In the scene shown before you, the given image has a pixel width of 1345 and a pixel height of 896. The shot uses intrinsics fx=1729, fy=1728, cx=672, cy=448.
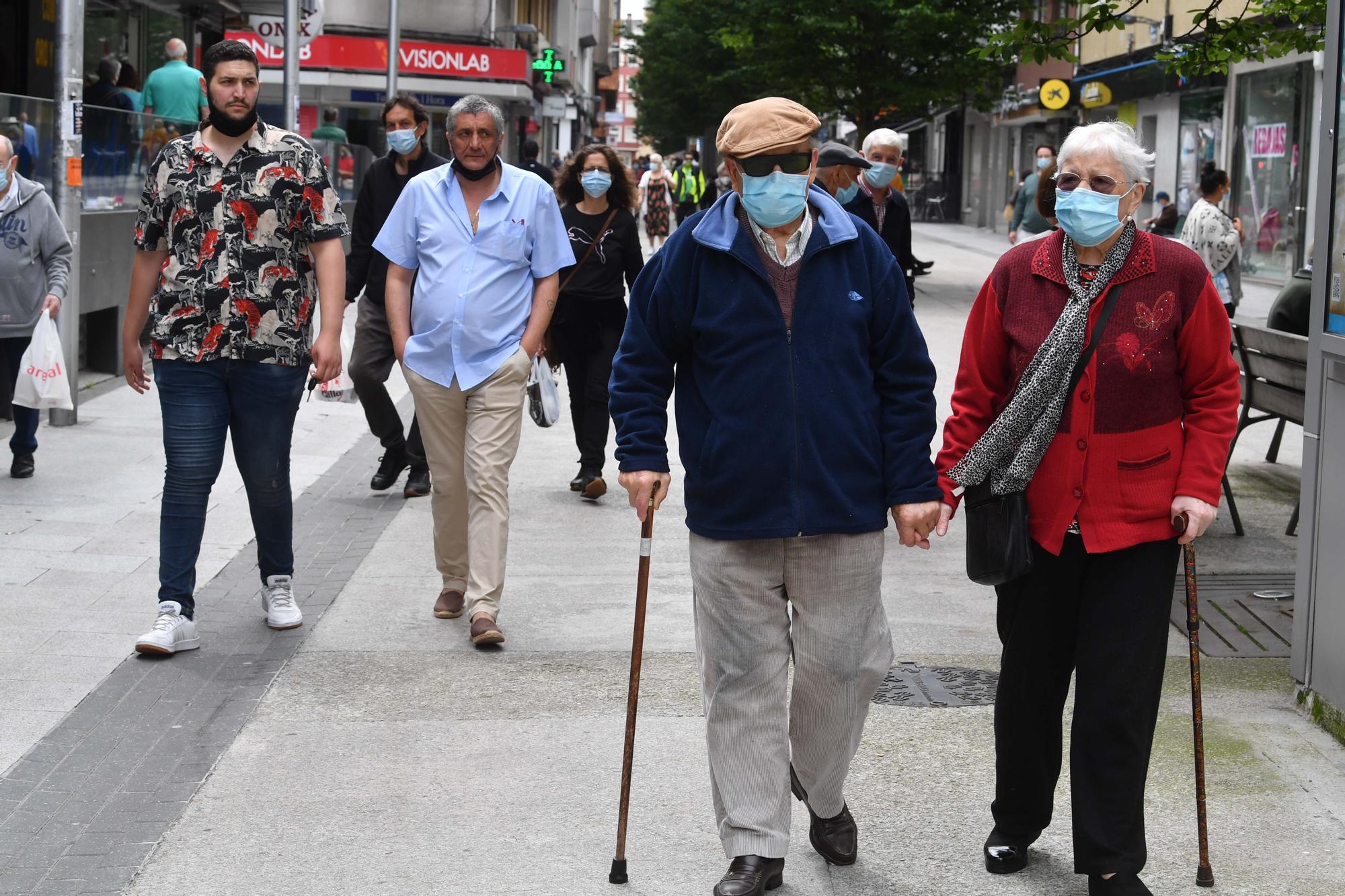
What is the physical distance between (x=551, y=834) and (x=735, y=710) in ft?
2.35

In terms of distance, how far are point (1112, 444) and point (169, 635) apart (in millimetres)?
3413

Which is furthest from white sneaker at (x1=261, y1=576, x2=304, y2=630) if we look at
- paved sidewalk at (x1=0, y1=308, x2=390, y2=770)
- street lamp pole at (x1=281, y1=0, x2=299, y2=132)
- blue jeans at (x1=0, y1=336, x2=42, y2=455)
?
street lamp pole at (x1=281, y1=0, x2=299, y2=132)

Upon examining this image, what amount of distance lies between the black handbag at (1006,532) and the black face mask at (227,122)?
3034 millimetres

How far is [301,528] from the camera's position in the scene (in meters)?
8.24

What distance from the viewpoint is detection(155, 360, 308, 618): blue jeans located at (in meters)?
5.79

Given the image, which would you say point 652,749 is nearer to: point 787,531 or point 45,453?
point 787,531

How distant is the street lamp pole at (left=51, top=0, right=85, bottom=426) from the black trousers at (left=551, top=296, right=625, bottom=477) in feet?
11.7

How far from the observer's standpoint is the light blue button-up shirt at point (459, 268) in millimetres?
6254

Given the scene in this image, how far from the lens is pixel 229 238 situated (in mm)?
5738

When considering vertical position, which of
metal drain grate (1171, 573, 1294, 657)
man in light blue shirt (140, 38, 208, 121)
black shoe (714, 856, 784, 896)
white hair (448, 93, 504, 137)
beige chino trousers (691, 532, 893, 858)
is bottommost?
black shoe (714, 856, 784, 896)

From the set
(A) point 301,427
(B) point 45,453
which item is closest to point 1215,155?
(A) point 301,427

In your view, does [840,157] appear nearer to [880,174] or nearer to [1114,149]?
[880,174]

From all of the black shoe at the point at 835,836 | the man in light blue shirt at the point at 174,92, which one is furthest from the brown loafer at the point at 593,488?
the man in light blue shirt at the point at 174,92

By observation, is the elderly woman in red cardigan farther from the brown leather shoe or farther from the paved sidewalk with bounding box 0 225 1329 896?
the brown leather shoe
